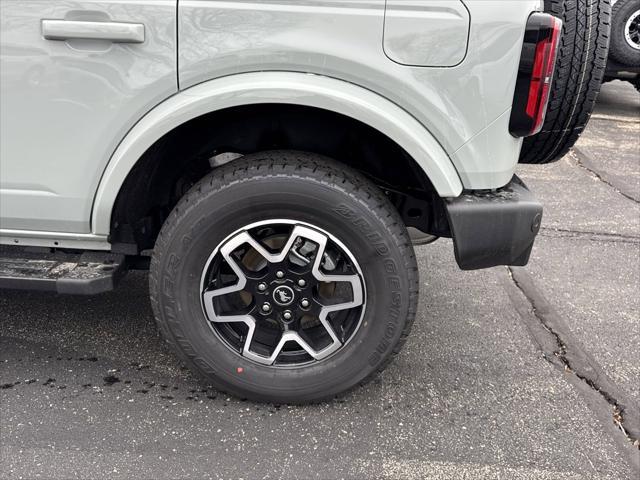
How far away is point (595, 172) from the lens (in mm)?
6531

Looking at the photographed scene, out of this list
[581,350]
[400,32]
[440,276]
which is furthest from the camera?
[440,276]

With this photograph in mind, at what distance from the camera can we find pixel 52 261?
2.53 metres

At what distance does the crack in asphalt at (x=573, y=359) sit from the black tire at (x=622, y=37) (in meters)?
5.65

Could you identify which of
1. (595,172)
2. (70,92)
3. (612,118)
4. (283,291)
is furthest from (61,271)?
(612,118)

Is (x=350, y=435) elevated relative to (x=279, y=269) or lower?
lower

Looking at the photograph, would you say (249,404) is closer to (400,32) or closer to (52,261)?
(52,261)

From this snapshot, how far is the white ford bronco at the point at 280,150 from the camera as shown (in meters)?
2.07

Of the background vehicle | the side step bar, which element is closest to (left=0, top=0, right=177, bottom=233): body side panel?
the side step bar

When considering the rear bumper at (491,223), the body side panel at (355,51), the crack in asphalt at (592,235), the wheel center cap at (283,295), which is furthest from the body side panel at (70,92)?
the crack in asphalt at (592,235)

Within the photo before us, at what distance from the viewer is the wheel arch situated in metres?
2.12

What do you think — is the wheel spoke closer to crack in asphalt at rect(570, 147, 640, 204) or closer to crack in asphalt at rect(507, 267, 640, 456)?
crack in asphalt at rect(507, 267, 640, 456)

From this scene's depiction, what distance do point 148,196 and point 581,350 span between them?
2.38 m

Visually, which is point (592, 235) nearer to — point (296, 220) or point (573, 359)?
point (573, 359)

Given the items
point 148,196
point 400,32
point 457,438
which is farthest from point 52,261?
point 457,438
